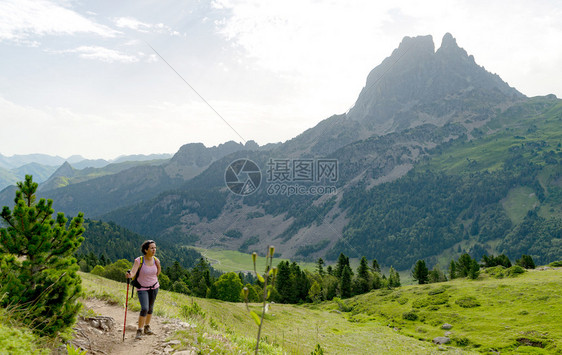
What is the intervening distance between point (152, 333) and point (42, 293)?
461cm

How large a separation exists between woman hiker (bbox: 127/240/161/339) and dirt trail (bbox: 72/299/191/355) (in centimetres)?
50

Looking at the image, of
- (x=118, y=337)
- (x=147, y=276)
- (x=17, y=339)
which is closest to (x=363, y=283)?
(x=147, y=276)

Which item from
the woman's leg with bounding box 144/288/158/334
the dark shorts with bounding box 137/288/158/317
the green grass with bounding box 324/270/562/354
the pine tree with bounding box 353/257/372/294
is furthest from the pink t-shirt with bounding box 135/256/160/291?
the pine tree with bounding box 353/257/372/294

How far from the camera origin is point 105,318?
1138cm

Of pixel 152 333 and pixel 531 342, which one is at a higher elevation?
pixel 152 333

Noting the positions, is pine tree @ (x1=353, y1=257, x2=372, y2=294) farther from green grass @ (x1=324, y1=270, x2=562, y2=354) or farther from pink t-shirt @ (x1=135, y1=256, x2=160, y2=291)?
pink t-shirt @ (x1=135, y1=256, x2=160, y2=291)

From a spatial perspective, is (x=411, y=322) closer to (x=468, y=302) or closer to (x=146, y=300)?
(x=468, y=302)

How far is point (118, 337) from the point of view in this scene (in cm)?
1080

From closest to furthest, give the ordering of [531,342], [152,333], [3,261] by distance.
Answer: [3,261] → [152,333] → [531,342]

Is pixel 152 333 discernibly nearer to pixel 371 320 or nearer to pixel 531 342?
pixel 531 342

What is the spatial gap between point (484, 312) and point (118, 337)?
48.7 m

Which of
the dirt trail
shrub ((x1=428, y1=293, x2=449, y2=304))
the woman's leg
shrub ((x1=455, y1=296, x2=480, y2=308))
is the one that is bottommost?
shrub ((x1=428, y1=293, x2=449, y2=304))

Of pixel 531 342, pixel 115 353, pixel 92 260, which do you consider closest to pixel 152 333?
pixel 115 353

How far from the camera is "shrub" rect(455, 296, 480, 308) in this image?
46.3m
